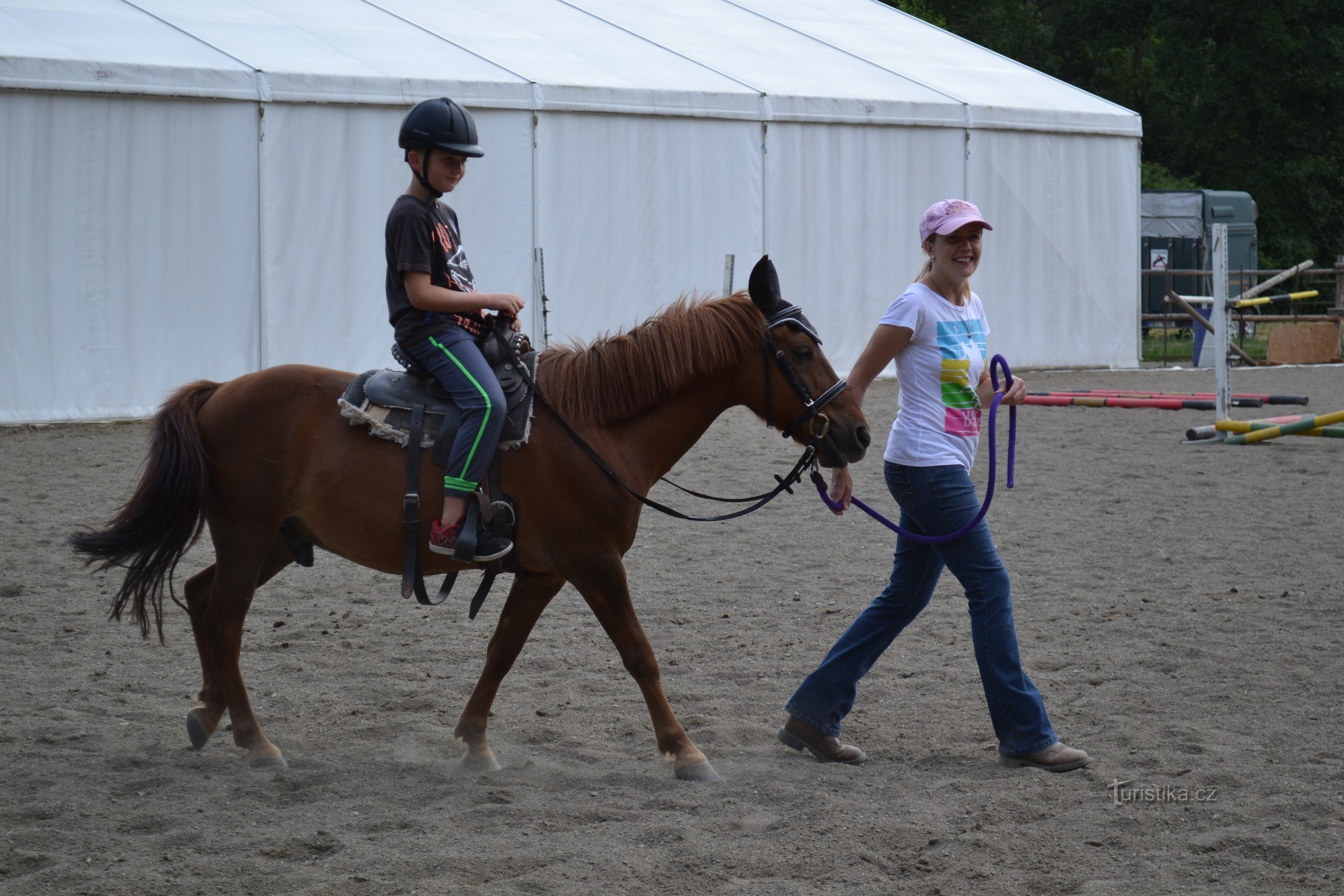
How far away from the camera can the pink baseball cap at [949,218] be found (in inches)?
158

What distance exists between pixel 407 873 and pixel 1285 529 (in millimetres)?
6092

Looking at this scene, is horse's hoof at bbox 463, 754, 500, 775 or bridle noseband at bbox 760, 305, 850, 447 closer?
bridle noseband at bbox 760, 305, 850, 447

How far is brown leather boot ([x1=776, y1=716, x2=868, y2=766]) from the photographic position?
419 centimetres

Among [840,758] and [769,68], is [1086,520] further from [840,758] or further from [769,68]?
[769,68]

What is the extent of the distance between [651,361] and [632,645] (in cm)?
89

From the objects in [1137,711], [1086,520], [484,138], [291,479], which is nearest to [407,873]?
[291,479]

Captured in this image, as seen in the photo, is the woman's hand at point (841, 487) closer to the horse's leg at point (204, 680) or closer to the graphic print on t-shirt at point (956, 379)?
the graphic print on t-shirt at point (956, 379)

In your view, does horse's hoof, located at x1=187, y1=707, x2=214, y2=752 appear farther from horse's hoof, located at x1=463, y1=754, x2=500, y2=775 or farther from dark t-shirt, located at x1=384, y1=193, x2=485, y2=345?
dark t-shirt, located at x1=384, y1=193, x2=485, y2=345

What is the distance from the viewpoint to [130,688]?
193 inches

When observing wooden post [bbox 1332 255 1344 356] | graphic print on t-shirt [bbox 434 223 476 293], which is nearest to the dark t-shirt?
graphic print on t-shirt [bbox 434 223 476 293]

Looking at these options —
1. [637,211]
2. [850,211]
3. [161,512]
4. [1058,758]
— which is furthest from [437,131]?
[850,211]

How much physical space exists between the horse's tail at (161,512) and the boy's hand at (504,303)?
3.63ft

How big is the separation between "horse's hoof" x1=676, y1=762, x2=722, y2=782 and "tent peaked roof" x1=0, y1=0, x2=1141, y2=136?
10.1 metres

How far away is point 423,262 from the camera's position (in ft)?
12.8
